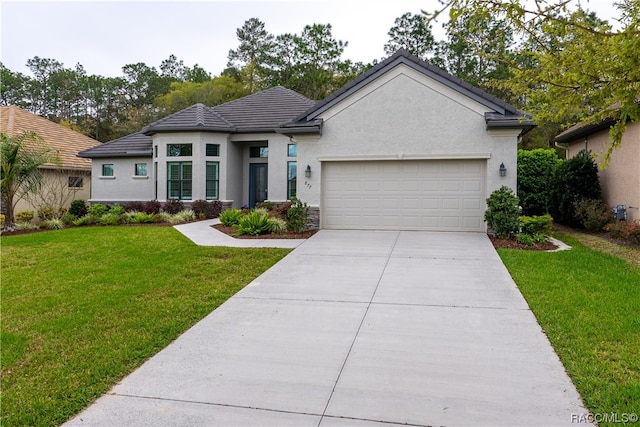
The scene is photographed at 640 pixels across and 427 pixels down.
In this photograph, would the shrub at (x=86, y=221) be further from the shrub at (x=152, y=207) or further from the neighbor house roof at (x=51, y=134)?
the neighbor house roof at (x=51, y=134)

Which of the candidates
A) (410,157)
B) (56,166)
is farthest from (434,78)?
(56,166)

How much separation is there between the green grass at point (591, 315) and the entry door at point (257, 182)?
12.3 m

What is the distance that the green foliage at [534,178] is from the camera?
54.1 ft

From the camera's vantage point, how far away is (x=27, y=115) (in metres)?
23.4

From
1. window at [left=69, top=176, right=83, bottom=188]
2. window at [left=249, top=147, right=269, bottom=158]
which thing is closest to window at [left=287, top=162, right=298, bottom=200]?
window at [left=249, top=147, right=269, bottom=158]

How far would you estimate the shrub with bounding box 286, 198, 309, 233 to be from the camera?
1225 centimetres

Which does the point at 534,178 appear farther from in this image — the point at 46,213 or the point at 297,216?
the point at 46,213

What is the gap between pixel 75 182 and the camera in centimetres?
2141

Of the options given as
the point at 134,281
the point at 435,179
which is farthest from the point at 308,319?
the point at 435,179

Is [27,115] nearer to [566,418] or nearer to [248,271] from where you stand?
[248,271]

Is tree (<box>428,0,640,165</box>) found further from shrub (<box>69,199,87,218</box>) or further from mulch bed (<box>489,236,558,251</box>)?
shrub (<box>69,199,87,218</box>)

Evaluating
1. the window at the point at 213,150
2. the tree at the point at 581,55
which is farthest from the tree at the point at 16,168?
the tree at the point at 581,55

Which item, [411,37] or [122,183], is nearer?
[122,183]

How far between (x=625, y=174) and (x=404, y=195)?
6611 millimetres
